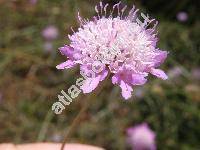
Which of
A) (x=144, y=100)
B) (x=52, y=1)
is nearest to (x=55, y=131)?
(x=144, y=100)

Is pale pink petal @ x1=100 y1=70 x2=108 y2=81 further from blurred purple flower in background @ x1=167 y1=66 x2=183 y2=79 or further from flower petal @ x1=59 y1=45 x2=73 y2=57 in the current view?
blurred purple flower in background @ x1=167 y1=66 x2=183 y2=79

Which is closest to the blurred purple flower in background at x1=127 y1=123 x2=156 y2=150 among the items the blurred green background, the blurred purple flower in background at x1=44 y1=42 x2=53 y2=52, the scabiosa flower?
the blurred green background

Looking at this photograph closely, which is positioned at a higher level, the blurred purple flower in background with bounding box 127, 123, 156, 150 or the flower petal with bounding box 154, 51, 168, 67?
the blurred purple flower in background with bounding box 127, 123, 156, 150

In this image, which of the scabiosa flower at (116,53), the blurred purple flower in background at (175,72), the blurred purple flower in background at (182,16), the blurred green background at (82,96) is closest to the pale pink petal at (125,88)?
the scabiosa flower at (116,53)

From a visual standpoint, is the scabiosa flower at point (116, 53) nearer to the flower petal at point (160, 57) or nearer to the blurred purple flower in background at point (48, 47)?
the flower petal at point (160, 57)

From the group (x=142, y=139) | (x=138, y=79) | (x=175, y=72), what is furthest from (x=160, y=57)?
(x=175, y=72)

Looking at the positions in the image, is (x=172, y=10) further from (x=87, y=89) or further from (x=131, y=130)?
(x=87, y=89)
